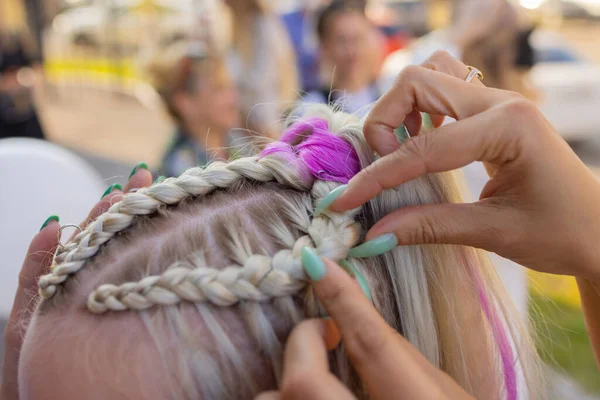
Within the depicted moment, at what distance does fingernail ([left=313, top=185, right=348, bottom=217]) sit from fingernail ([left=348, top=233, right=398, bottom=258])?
0.08 meters

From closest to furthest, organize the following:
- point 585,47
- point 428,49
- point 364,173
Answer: point 364,173 < point 428,49 < point 585,47

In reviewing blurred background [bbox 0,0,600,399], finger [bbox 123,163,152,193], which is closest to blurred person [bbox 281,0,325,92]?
blurred background [bbox 0,0,600,399]

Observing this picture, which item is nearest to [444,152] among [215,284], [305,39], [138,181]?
[215,284]

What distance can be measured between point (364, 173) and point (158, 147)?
6456mm

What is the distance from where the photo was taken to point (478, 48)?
2.50 meters

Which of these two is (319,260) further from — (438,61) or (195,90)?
(195,90)

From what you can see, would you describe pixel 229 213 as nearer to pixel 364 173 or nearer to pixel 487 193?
pixel 364 173

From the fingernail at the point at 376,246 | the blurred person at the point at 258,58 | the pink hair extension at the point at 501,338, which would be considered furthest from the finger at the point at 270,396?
the blurred person at the point at 258,58

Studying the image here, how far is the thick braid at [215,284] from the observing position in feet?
2.56

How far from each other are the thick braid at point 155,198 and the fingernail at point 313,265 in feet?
0.55

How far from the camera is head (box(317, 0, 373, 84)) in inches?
121

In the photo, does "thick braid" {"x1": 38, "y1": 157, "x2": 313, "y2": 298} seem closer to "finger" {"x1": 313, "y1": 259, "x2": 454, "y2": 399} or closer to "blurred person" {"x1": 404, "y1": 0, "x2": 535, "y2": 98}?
"finger" {"x1": 313, "y1": 259, "x2": 454, "y2": 399}

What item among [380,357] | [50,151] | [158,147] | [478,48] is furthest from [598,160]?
[380,357]

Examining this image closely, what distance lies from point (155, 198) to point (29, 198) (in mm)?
1012
